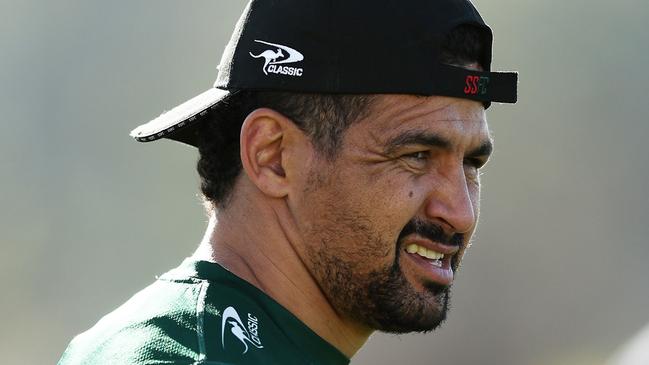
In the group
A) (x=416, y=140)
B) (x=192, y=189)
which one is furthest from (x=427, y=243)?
(x=192, y=189)

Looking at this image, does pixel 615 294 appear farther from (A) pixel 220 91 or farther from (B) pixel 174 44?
(A) pixel 220 91

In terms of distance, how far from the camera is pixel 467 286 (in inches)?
310

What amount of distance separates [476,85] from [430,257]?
46 centimetres

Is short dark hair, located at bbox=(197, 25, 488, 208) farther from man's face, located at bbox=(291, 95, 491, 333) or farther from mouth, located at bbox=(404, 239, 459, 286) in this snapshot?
mouth, located at bbox=(404, 239, 459, 286)

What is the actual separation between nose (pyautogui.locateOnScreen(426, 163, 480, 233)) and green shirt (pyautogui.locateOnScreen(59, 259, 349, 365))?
1.37 ft

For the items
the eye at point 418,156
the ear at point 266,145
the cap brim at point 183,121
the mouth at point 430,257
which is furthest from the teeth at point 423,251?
the cap brim at point 183,121

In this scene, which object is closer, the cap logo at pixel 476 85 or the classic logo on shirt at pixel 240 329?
the classic logo on shirt at pixel 240 329

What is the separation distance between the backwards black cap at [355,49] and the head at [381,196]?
3cm

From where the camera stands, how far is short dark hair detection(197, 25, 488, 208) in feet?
8.23

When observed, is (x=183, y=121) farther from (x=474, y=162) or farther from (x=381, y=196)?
(x=474, y=162)

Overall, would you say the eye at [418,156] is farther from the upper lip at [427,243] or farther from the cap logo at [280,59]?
the cap logo at [280,59]

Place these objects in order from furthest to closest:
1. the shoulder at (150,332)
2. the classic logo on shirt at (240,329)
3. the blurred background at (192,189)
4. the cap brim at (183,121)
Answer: the blurred background at (192,189) < the cap brim at (183,121) < the classic logo on shirt at (240,329) < the shoulder at (150,332)

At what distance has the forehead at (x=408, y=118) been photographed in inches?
98.3

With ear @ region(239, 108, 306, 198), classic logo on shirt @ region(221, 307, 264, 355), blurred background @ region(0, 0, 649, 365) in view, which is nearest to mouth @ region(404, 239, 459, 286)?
ear @ region(239, 108, 306, 198)
